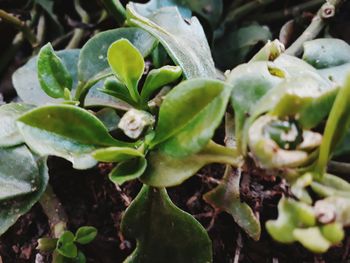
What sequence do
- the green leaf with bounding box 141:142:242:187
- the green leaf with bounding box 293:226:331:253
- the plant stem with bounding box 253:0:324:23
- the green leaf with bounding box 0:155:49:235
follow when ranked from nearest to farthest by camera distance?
the green leaf with bounding box 293:226:331:253
the green leaf with bounding box 141:142:242:187
the green leaf with bounding box 0:155:49:235
the plant stem with bounding box 253:0:324:23

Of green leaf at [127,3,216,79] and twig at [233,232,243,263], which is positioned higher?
green leaf at [127,3,216,79]

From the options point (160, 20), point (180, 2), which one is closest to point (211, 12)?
point (180, 2)

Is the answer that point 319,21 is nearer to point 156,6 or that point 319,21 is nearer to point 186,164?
point 156,6

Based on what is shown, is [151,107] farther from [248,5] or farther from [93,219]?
[248,5]

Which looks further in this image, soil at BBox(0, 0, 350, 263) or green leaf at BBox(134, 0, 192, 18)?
green leaf at BBox(134, 0, 192, 18)

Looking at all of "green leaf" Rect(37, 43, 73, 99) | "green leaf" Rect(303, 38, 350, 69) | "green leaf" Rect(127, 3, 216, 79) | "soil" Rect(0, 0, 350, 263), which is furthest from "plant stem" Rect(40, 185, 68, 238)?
"green leaf" Rect(303, 38, 350, 69)

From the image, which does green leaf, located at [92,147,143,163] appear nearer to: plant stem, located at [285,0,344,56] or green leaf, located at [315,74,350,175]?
green leaf, located at [315,74,350,175]
